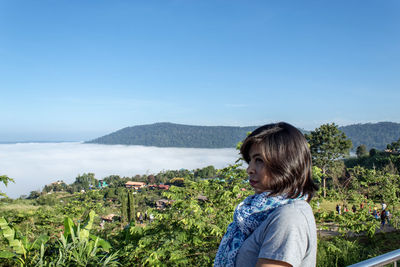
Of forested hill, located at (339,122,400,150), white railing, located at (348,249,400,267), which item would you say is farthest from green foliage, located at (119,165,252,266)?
forested hill, located at (339,122,400,150)

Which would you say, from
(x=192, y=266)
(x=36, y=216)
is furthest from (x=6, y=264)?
(x=192, y=266)

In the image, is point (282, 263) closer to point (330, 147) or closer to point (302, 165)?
point (302, 165)

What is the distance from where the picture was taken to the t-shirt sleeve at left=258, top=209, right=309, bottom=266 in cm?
78

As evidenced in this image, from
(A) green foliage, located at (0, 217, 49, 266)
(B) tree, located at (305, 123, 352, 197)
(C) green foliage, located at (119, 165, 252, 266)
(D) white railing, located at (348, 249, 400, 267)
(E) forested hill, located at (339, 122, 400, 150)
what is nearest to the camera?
(D) white railing, located at (348, 249, 400, 267)

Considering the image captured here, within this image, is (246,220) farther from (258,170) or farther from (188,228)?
(188,228)

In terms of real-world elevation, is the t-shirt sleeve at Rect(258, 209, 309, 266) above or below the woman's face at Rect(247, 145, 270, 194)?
below

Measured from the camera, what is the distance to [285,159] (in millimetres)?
952

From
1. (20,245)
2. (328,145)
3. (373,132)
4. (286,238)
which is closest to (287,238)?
(286,238)

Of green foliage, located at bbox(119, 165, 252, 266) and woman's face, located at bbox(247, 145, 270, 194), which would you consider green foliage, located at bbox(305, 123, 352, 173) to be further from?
woman's face, located at bbox(247, 145, 270, 194)

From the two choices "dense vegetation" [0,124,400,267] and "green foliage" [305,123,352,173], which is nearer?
"dense vegetation" [0,124,400,267]

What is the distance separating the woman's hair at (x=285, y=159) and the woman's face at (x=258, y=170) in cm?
2

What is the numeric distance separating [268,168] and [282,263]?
12.4 inches

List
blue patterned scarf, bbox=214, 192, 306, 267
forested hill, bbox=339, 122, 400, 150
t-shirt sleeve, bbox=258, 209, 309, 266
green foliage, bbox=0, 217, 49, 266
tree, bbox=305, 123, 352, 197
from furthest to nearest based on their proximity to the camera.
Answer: forested hill, bbox=339, 122, 400, 150, tree, bbox=305, 123, 352, 197, green foliage, bbox=0, 217, 49, 266, blue patterned scarf, bbox=214, 192, 306, 267, t-shirt sleeve, bbox=258, 209, 309, 266

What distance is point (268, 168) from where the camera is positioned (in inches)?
38.7
